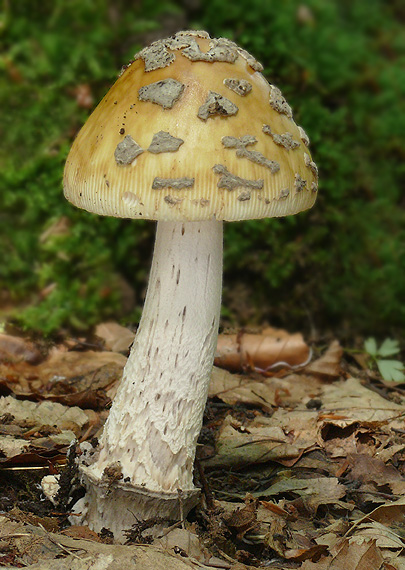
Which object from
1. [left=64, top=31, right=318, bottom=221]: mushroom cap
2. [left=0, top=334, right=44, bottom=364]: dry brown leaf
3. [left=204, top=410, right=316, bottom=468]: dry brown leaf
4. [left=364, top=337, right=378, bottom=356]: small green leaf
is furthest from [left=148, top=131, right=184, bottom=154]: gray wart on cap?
[left=364, top=337, right=378, bottom=356]: small green leaf

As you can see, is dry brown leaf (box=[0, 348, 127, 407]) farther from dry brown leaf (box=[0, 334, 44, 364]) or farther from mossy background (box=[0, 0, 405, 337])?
mossy background (box=[0, 0, 405, 337])

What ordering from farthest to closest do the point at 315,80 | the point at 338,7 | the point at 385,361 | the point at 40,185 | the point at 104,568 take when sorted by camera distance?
the point at 338,7 → the point at 315,80 → the point at 40,185 → the point at 385,361 → the point at 104,568

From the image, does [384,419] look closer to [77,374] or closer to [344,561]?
[344,561]

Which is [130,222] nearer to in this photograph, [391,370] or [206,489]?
[391,370]

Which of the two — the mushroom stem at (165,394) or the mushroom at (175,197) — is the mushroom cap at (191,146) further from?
the mushroom stem at (165,394)

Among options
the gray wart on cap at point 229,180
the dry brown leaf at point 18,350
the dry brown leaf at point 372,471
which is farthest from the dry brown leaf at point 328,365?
the gray wart on cap at point 229,180

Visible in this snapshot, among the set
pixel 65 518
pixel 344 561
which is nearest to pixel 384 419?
pixel 344 561
